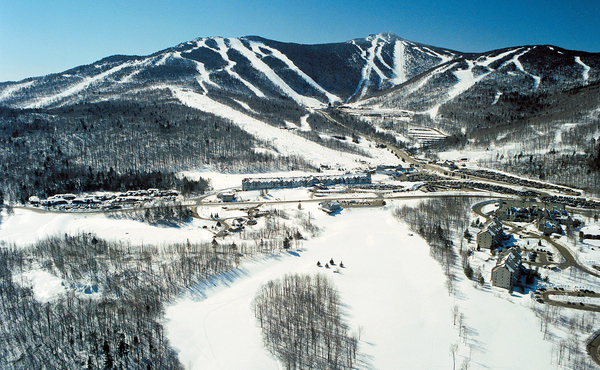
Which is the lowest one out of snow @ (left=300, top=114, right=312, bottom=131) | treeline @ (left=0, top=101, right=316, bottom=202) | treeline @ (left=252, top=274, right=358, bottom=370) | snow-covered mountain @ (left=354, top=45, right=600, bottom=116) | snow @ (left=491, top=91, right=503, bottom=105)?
treeline @ (left=252, top=274, right=358, bottom=370)

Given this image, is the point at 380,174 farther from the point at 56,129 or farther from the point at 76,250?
the point at 56,129

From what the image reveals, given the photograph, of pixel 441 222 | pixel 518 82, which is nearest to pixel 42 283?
pixel 441 222

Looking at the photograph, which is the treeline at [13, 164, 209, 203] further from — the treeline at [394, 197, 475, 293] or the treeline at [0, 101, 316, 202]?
the treeline at [394, 197, 475, 293]

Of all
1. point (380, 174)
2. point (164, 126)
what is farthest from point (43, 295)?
point (164, 126)

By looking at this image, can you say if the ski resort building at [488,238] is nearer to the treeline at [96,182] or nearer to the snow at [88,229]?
the snow at [88,229]

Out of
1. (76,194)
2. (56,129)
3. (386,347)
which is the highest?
(56,129)

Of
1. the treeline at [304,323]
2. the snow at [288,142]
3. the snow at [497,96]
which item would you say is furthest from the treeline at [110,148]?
the snow at [497,96]

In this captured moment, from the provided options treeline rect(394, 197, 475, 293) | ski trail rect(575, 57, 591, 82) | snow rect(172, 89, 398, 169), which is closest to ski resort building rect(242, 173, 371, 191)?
snow rect(172, 89, 398, 169)
